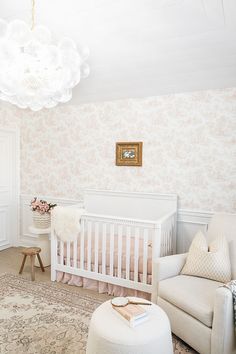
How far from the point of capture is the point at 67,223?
310 centimetres

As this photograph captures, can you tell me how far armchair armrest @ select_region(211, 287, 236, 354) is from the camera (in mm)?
1718

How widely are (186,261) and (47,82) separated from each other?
6.15ft

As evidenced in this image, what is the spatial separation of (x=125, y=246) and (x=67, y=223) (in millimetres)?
706

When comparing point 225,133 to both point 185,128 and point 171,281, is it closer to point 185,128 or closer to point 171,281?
point 185,128

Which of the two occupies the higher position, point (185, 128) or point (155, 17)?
point (155, 17)

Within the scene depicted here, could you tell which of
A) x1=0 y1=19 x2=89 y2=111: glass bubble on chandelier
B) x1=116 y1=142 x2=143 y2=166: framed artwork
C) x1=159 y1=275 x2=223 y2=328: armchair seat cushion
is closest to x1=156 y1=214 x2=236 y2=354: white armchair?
x1=159 y1=275 x2=223 y2=328: armchair seat cushion

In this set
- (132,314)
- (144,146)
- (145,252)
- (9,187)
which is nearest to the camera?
(132,314)

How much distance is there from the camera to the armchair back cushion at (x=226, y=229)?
7.77ft

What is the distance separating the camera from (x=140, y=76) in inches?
122

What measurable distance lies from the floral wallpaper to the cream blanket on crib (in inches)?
34.7

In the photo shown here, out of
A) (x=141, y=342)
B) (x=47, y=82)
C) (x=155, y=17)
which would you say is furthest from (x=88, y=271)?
(x=155, y=17)

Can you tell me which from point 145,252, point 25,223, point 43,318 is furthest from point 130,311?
point 25,223

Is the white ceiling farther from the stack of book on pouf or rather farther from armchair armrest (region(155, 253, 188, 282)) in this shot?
the stack of book on pouf

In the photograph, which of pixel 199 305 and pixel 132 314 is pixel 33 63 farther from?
pixel 199 305
